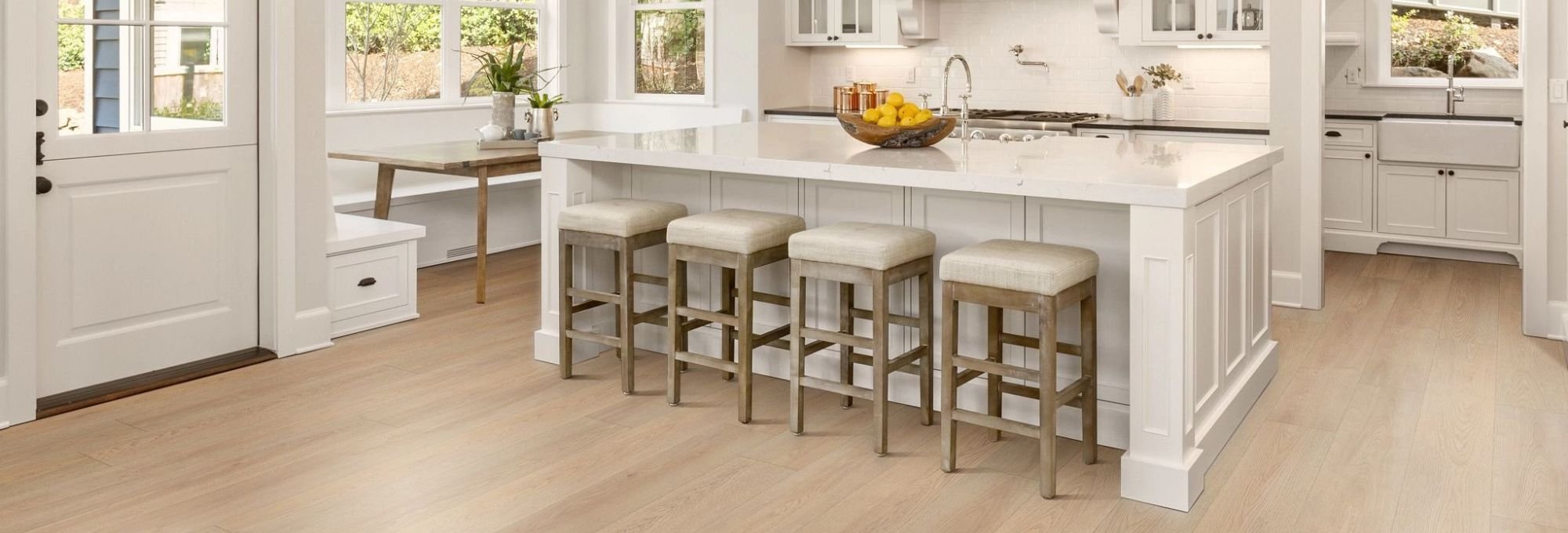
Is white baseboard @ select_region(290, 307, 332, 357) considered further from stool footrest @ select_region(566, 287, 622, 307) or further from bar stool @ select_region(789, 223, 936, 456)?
bar stool @ select_region(789, 223, 936, 456)

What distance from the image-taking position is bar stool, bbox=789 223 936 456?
3449mm

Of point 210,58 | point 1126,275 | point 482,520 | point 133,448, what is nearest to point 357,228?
point 210,58

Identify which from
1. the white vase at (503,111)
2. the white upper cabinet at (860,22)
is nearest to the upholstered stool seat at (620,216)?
the white vase at (503,111)

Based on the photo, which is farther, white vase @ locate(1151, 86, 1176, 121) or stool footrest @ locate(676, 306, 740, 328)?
white vase @ locate(1151, 86, 1176, 121)

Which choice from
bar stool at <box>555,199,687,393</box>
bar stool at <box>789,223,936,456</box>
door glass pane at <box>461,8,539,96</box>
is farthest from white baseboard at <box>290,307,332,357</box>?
door glass pane at <box>461,8,539,96</box>

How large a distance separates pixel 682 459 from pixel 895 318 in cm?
79

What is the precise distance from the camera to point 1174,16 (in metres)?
6.41

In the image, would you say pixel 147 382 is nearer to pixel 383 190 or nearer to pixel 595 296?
pixel 595 296

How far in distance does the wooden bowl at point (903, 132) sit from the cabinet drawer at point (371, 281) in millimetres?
2173

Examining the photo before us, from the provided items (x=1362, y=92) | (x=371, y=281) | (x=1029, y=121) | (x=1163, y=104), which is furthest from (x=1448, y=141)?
(x=371, y=281)

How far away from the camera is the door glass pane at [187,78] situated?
13.8ft

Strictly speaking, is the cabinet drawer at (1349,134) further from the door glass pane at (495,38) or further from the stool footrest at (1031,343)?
the door glass pane at (495,38)

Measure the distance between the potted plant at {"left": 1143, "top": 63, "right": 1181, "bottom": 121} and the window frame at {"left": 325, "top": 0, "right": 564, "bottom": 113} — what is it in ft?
12.0

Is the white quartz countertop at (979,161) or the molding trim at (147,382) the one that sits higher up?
the white quartz countertop at (979,161)
